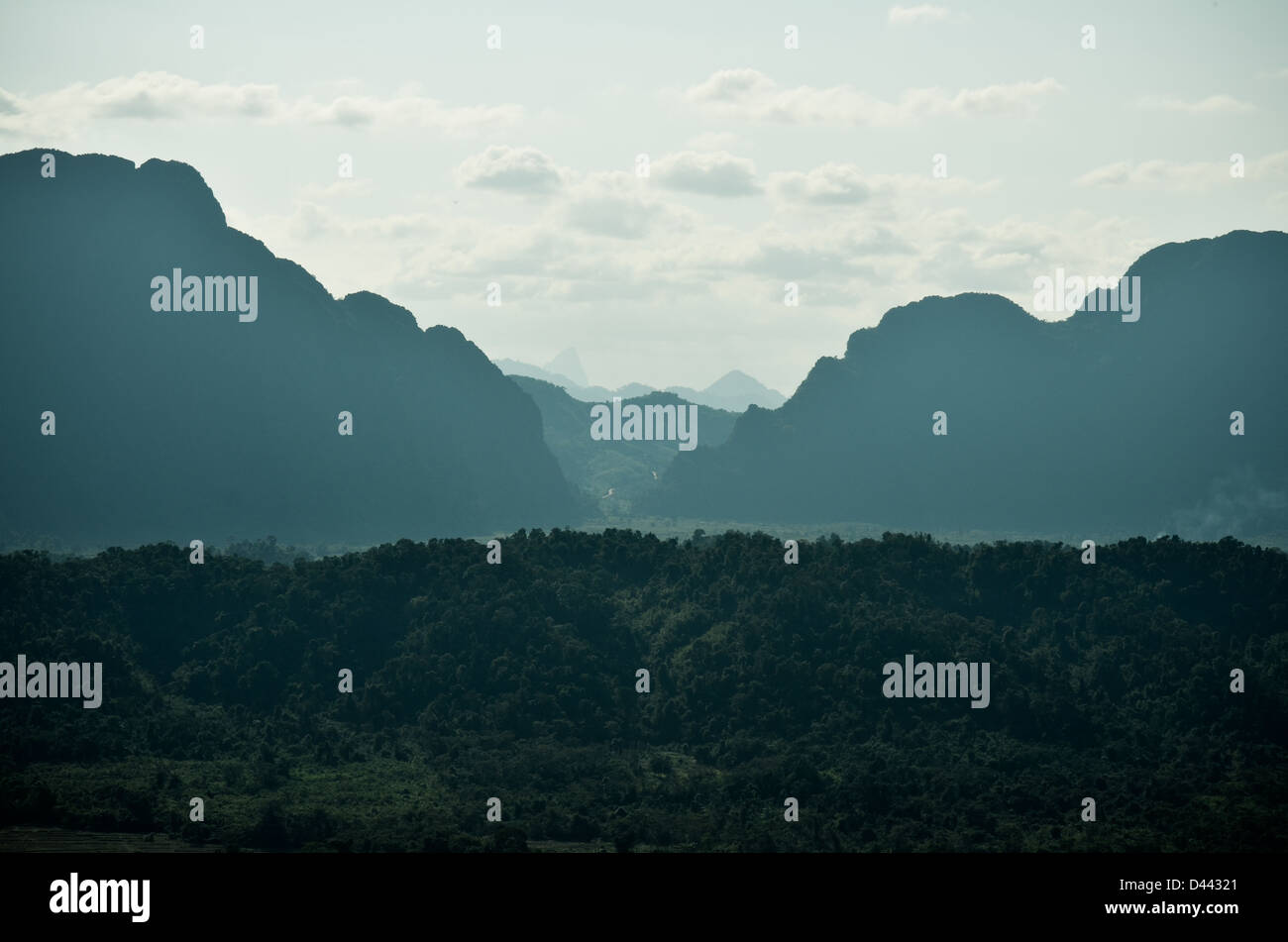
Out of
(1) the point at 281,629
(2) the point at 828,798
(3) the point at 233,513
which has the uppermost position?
(3) the point at 233,513

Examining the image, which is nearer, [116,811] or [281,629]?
[116,811]

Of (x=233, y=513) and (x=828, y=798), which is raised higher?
(x=233, y=513)
